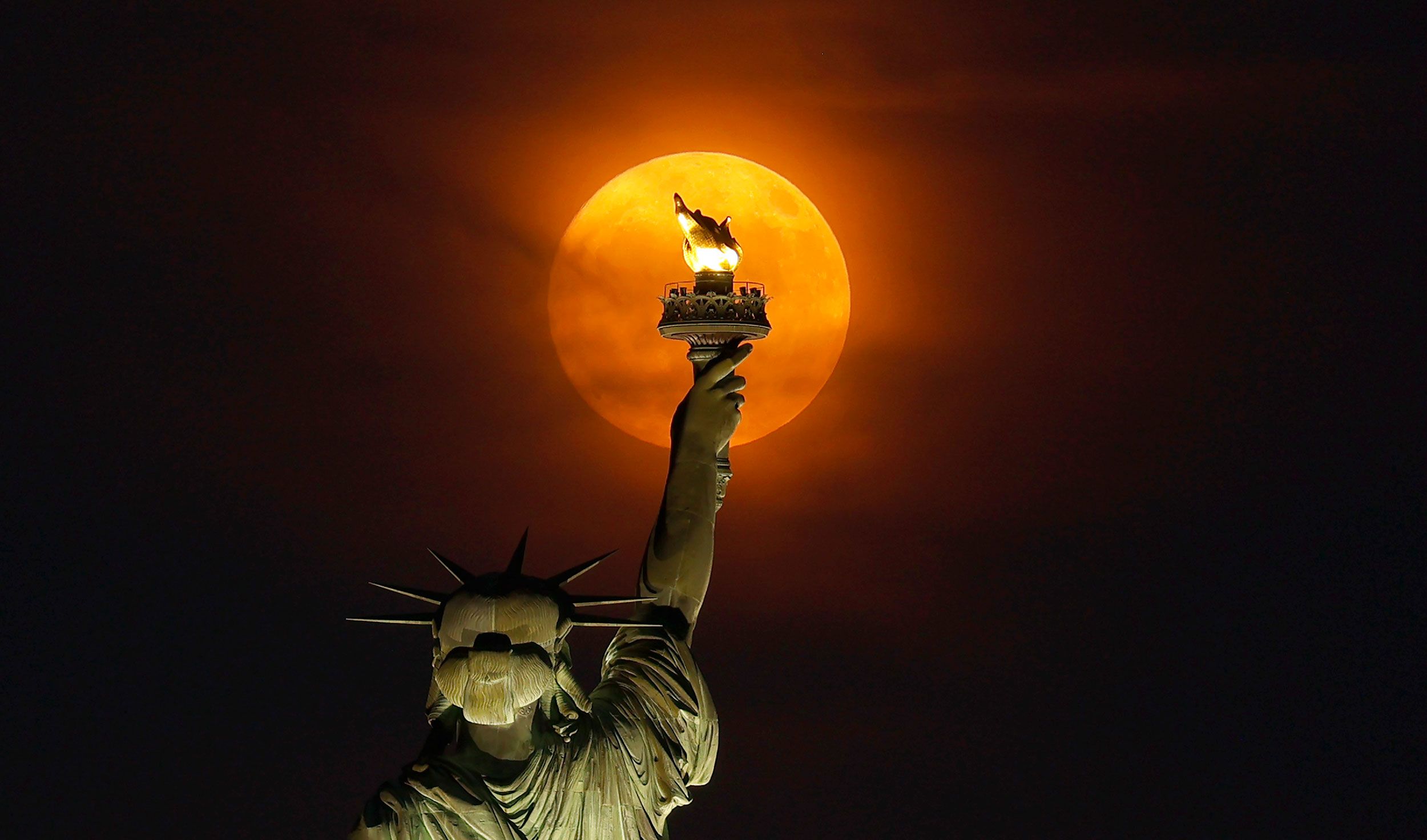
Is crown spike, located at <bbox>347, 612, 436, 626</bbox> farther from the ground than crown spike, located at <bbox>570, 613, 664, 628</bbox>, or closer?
closer

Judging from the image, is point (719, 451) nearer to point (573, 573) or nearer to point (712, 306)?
point (712, 306)

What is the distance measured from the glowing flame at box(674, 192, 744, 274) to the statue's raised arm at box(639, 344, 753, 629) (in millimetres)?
275

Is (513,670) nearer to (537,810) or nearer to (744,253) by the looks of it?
(537,810)

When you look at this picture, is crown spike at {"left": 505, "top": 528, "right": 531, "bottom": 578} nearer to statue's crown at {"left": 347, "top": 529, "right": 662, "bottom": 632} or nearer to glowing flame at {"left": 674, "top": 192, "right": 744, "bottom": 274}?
statue's crown at {"left": 347, "top": 529, "right": 662, "bottom": 632}

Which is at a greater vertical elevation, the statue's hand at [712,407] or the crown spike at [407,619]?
the statue's hand at [712,407]

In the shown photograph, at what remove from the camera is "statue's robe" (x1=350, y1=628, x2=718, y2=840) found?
4.87 metres

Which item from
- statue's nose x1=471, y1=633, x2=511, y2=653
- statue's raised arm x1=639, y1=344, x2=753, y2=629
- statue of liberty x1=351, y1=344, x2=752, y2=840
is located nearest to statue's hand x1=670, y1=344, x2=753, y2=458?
statue's raised arm x1=639, y1=344, x2=753, y2=629

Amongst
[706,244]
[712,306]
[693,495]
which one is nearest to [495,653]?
[693,495]

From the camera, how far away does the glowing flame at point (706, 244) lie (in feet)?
19.2

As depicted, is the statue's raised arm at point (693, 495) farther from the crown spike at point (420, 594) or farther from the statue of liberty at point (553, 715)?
the crown spike at point (420, 594)

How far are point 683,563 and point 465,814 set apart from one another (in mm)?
1128

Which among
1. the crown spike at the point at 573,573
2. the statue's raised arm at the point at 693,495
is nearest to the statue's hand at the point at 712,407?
the statue's raised arm at the point at 693,495

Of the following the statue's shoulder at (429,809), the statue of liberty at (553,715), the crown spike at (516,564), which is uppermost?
the crown spike at (516,564)

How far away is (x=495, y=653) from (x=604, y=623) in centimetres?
37
